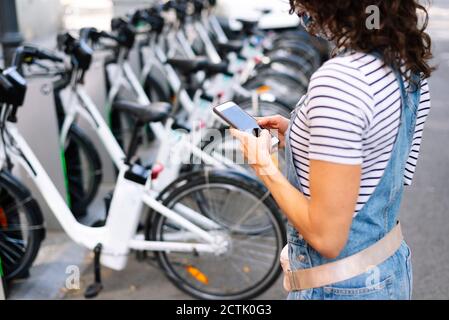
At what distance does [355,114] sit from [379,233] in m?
0.36

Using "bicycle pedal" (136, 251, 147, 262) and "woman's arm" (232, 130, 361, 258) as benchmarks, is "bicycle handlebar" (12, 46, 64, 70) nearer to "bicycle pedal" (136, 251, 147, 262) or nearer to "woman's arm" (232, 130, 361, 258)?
"bicycle pedal" (136, 251, 147, 262)

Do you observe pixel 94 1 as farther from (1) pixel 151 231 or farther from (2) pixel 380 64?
(2) pixel 380 64

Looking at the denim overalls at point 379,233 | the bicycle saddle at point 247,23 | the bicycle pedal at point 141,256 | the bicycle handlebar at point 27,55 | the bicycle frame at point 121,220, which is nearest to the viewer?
the denim overalls at point 379,233

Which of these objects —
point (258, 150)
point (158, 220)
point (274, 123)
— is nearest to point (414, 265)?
point (158, 220)

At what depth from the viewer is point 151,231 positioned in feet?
11.0

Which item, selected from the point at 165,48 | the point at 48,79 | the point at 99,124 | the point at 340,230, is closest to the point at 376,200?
the point at 340,230

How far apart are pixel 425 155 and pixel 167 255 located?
3.38 metres

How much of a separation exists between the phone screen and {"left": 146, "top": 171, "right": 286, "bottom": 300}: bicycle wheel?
1.51 m

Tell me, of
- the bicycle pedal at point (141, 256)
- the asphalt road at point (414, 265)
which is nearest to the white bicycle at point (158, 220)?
the asphalt road at point (414, 265)

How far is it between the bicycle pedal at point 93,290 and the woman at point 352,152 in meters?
2.05

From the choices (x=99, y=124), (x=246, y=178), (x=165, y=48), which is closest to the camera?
(x=246, y=178)

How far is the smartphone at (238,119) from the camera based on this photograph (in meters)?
1.68

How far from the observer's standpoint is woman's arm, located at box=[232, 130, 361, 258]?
1370mm

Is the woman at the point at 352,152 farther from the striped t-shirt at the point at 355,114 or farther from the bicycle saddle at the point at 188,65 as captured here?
the bicycle saddle at the point at 188,65
